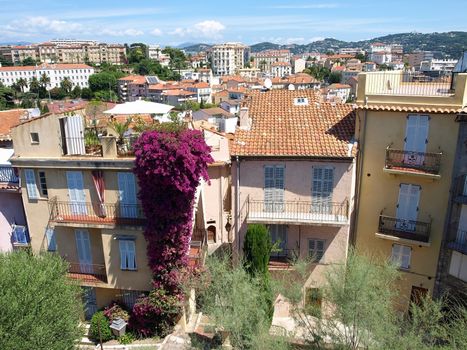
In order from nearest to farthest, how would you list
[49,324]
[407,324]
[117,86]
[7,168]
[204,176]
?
1. [49,324]
2. [407,324]
3. [204,176]
4. [7,168]
5. [117,86]

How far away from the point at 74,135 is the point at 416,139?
15.5 metres

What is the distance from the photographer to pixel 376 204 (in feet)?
61.4

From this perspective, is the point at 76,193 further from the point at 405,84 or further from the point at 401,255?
the point at 405,84

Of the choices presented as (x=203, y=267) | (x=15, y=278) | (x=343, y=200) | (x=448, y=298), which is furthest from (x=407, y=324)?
(x=15, y=278)

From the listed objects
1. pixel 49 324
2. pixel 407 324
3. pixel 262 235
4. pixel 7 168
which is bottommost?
pixel 407 324

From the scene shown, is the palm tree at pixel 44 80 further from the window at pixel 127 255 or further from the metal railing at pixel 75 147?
the window at pixel 127 255

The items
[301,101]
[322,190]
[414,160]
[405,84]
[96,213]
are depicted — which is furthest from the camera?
[301,101]

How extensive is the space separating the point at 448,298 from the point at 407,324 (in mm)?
4693

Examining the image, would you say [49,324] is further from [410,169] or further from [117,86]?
[117,86]

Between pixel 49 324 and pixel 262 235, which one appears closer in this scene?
pixel 49 324

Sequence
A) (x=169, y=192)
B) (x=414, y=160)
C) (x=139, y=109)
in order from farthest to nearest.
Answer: (x=139, y=109)
(x=414, y=160)
(x=169, y=192)

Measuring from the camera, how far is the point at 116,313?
17.7 meters

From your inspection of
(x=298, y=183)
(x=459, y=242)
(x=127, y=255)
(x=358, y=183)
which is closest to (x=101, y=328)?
(x=127, y=255)

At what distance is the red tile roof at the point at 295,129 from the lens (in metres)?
17.9
